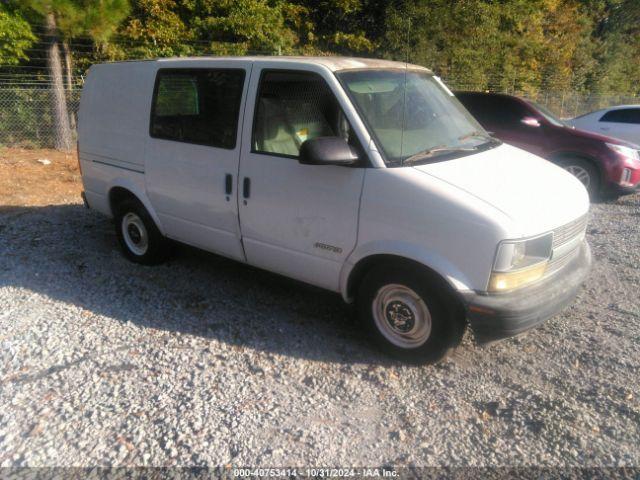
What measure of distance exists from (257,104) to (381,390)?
221 cm

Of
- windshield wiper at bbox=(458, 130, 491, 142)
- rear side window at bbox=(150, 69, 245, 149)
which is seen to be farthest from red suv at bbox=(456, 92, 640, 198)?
rear side window at bbox=(150, 69, 245, 149)

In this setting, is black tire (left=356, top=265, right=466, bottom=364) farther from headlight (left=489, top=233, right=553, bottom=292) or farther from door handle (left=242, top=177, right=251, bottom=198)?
door handle (left=242, top=177, right=251, bottom=198)

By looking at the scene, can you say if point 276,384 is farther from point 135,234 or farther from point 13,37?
point 13,37

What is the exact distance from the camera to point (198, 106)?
4238 millimetres

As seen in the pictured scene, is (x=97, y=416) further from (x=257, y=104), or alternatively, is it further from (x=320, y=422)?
(x=257, y=104)

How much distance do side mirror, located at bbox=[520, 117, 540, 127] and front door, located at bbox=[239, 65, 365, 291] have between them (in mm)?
5096

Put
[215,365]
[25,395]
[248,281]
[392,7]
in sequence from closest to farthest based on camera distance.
A: [25,395] < [215,365] < [248,281] < [392,7]

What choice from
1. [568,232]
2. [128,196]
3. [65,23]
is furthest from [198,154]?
[65,23]

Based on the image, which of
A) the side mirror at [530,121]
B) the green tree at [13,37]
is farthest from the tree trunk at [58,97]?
the side mirror at [530,121]

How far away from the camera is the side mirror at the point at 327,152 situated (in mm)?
3230

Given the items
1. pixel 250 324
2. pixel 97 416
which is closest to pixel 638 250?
pixel 250 324

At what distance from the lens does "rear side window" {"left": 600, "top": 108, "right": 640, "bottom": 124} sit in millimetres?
10592

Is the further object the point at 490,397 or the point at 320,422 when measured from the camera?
the point at 490,397

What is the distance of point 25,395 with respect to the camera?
10.4 ft
